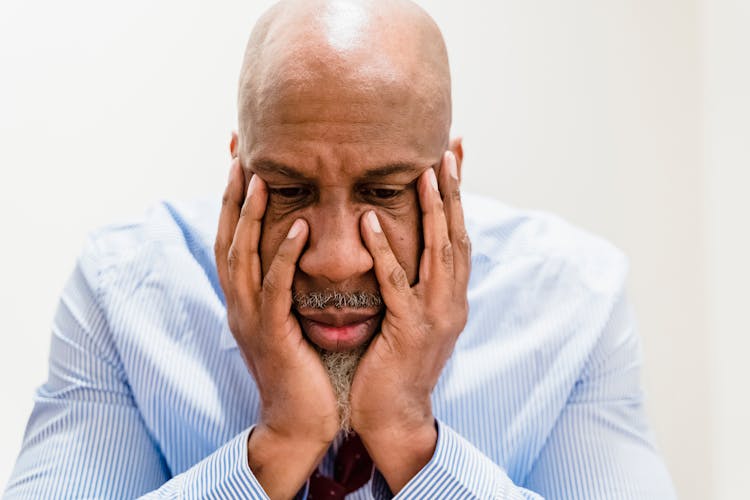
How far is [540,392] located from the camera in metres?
1.58

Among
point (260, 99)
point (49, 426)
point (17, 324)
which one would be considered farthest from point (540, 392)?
point (17, 324)

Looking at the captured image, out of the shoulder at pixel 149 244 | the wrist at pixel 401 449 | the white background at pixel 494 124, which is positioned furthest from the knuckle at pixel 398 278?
the white background at pixel 494 124

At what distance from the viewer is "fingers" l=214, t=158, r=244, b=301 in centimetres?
143

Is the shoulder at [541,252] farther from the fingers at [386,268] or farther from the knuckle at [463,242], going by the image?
the fingers at [386,268]

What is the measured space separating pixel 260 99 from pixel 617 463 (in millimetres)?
896

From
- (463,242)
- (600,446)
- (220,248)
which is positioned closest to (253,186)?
(220,248)

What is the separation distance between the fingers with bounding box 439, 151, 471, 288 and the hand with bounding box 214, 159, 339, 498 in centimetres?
25

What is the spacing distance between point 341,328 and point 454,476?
30 cm

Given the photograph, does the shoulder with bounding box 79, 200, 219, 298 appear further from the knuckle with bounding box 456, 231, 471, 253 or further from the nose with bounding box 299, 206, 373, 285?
the knuckle with bounding box 456, 231, 471, 253

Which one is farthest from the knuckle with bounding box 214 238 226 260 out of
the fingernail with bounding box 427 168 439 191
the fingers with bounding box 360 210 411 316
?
the fingernail with bounding box 427 168 439 191

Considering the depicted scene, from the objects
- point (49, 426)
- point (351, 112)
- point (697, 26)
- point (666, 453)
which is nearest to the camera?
point (351, 112)

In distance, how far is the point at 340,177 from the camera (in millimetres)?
1302

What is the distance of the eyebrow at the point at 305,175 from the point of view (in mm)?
1310

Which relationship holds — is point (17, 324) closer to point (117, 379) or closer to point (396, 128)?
point (117, 379)
